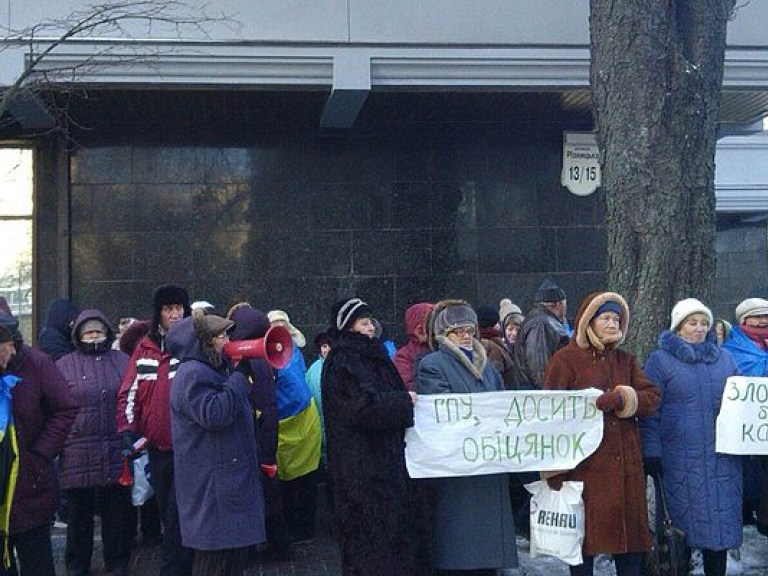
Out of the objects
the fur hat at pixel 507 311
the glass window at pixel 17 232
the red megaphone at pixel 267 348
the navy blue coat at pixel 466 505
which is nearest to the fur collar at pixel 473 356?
the navy blue coat at pixel 466 505

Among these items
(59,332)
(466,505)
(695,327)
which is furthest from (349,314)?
(59,332)

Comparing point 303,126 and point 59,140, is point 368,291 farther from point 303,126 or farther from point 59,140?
point 59,140

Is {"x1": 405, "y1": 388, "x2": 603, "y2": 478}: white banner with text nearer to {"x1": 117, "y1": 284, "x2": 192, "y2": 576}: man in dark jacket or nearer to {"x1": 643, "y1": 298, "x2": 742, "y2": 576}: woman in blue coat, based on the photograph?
{"x1": 643, "y1": 298, "x2": 742, "y2": 576}: woman in blue coat

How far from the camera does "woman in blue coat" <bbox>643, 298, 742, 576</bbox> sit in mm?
5469

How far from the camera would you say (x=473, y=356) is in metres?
5.41

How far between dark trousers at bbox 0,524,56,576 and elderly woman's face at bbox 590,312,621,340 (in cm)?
329

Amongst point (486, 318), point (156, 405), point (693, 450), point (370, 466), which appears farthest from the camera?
point (486, 318)

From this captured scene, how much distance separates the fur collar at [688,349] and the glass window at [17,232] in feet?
24.8

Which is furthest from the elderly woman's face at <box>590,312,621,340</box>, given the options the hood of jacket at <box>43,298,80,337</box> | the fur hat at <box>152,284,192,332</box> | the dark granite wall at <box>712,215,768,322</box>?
the dark granite wall at <box>712,215,768,322</box>

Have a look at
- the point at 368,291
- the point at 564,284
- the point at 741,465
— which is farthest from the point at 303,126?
the point at 741,465

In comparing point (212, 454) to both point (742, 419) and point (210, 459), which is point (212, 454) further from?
point (742, 419)

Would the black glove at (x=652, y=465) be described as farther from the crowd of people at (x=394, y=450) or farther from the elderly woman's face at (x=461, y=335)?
the elderly woman's face at (x=461, y=335)

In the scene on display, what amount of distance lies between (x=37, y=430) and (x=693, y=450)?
378 cm

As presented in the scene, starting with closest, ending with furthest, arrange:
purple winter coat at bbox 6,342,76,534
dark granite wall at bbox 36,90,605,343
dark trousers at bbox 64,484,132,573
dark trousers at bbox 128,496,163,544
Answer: purple winter coat at bbox 6,342,76,534, dark trousers at bbox 64,484,132,573, dark trousers at bbox 128,496,163,544, dark granite wall at bbox 36,90,605,343
